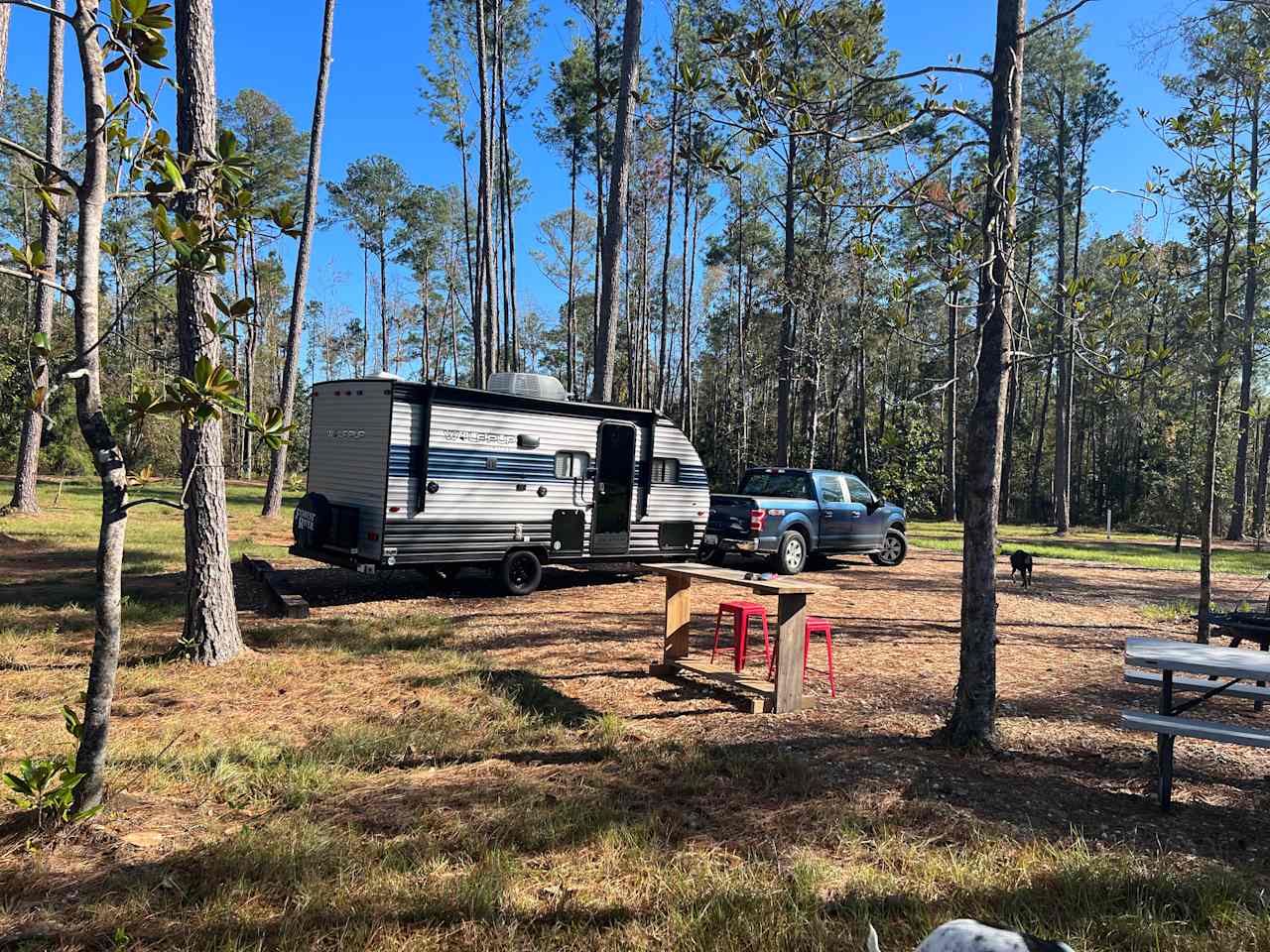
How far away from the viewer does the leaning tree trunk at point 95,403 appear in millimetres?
3312

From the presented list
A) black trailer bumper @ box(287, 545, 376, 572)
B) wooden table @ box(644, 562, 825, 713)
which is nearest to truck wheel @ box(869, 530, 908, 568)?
wooden table @ box(644, 562, 825, 713)

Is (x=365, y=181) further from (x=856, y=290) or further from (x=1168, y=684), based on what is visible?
(x=1168, y=684)

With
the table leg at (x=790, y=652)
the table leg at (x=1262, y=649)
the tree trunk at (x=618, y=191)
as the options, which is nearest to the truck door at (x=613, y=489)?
the tree trunk at (x=618, y=191)

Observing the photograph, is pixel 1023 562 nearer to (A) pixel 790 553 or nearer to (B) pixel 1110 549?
(A) pixel 790 553

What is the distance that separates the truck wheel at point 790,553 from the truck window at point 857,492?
5.79ft

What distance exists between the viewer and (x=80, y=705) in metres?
5.02

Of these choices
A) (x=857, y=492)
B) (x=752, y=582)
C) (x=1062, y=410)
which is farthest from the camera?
(x=1062, y=410)

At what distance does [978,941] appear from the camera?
1.93 m

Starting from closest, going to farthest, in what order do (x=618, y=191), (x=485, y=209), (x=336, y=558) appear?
(x=336, y=558) → (x=618, y=191) → (x=485, y=209)

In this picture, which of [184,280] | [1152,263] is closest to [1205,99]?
[1152,263]

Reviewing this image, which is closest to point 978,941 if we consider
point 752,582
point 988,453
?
point 988,453

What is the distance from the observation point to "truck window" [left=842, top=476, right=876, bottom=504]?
567 inches

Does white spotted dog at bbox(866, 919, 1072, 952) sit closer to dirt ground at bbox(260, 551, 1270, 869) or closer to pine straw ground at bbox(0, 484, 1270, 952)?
pine straw ground at bbox(0, 484, 1270, 952)

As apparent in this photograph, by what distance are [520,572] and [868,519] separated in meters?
6.93
